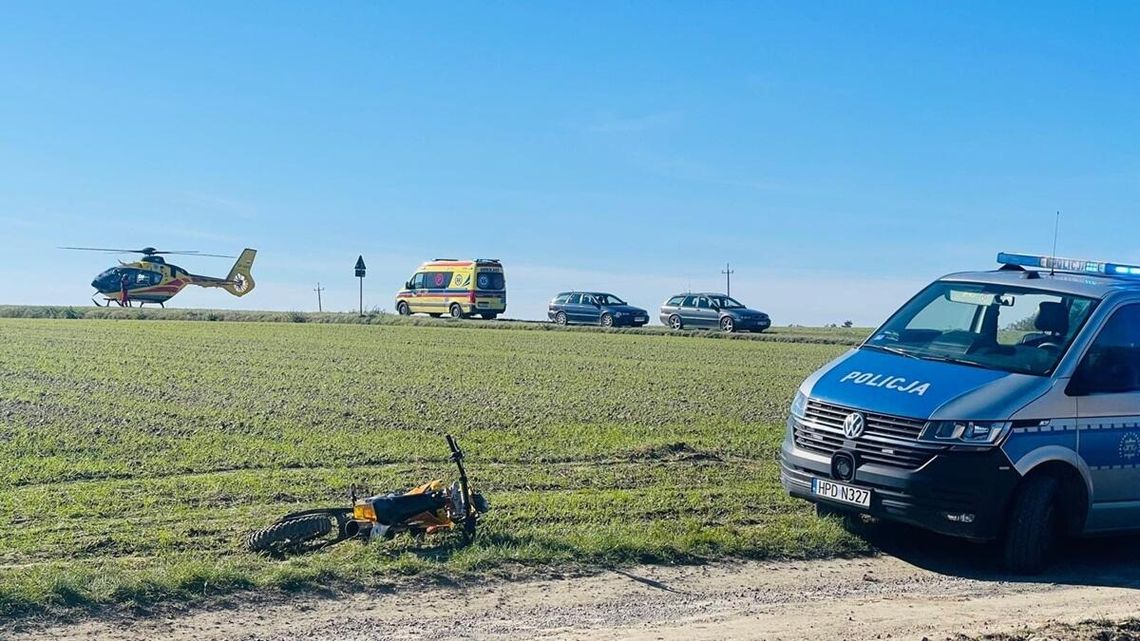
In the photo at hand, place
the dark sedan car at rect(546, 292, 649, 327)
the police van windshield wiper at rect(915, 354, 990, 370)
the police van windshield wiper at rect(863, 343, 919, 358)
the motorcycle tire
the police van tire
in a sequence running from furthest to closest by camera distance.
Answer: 1. the dark sedan car at rect(546, 292, 649, 327)
2. the police van windshield wiper at rect(863, 343, 919, 358)
3. the police van windshield wiper at rect(915, 354, 990, 370)
4. the police van tire
5. the motorcycle tire

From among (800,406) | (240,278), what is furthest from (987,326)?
(240,278)

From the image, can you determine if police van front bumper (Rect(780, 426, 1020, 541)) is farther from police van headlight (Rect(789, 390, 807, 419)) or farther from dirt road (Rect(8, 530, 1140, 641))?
police van headlight (Rect(789, 390, 807, 419))

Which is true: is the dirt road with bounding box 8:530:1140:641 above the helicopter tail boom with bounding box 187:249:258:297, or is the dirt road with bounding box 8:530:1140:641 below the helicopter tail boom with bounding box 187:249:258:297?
below

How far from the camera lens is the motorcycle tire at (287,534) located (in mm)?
8117

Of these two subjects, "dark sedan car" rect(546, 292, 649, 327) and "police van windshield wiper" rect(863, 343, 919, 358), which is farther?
"dark sedan car" rect(546, 292, 649, 327)

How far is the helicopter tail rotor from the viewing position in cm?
6950

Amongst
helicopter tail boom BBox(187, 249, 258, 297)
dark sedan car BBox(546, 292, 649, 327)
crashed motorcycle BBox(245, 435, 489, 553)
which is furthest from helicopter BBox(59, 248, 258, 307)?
crashed motorcycle BBox(245, 435, 489, 553)

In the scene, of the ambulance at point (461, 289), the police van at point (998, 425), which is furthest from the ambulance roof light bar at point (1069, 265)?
the ambulance at point (461, 289)

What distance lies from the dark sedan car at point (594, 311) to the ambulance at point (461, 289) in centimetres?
258

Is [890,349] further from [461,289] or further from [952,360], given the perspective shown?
[461,289]

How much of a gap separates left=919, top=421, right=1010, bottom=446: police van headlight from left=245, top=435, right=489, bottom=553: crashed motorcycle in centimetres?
A: 319

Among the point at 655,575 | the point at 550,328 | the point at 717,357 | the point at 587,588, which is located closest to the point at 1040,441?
the point at 655,575

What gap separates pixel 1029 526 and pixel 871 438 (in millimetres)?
1252

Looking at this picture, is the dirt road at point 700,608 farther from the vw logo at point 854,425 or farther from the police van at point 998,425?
the vw logo at point 854,425
